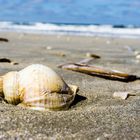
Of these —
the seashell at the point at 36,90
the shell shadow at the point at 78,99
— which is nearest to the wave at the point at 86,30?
the shell shadow at the point at 78,99

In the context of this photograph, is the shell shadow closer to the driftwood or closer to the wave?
the driftwood

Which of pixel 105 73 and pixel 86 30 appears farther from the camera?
pixel 86 30

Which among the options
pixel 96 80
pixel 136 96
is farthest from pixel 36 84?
pixel 96 80

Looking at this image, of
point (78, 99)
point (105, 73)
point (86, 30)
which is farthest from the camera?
point (86, 30)

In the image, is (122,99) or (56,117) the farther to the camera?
(122,99)

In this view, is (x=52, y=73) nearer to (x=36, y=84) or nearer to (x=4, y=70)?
(x=36, y=84)

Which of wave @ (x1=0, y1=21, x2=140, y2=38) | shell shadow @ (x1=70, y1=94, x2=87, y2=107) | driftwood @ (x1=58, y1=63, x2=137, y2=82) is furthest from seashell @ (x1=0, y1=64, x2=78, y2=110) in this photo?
wave @ (x1=0, y1=21, x2=140, y2=38)

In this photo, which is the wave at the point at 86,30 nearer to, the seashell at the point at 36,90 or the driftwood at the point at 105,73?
the driftwood at the point at 105,73

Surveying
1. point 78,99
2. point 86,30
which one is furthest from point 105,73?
point 86,30

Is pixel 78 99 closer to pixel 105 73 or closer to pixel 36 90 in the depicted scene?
pixel 36 90
